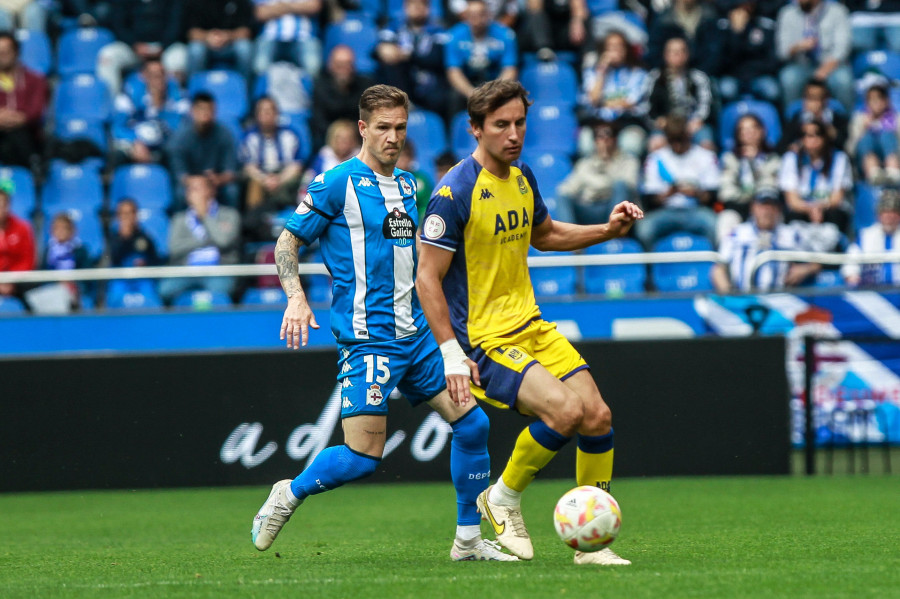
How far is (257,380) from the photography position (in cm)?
1080

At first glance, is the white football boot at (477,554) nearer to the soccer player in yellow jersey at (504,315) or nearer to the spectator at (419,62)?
the soccer player in yellow jersey at (504,315)

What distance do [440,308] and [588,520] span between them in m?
1.17

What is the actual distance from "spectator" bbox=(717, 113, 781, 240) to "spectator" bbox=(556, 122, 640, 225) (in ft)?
3.33

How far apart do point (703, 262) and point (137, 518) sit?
19.1 ft

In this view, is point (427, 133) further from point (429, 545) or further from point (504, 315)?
point (504, 315)

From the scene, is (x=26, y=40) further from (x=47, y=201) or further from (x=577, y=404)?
(x=577, y=404)

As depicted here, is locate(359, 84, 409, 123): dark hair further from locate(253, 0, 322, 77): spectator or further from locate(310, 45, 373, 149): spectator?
locate(253, 0, 322, 77): spectator

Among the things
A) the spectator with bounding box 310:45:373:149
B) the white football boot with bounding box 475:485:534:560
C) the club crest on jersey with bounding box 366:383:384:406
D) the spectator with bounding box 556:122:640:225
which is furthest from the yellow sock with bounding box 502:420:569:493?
the spectator with bounding box 310:45:373:149

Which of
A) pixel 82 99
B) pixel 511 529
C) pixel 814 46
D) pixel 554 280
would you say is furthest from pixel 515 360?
pixel 82 99

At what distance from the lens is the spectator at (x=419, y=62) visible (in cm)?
1488

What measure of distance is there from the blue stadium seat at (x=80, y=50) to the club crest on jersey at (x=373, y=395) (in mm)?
11250

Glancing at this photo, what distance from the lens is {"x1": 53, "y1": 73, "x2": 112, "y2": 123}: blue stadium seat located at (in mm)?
15320

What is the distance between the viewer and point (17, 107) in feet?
47.8

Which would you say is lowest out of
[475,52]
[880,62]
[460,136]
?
[460,136]
